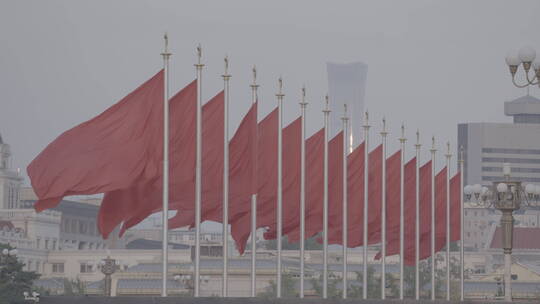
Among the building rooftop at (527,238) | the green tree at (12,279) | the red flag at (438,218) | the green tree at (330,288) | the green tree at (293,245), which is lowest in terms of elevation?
the green tree at (12,279)

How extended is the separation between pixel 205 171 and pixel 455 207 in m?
15.4

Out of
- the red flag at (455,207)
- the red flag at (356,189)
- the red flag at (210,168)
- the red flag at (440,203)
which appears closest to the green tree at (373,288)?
the red flag at (455,207)

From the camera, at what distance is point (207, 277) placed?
352 feet

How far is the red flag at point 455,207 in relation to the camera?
74.8m

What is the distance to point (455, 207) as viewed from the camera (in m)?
74.7

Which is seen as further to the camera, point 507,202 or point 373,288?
point 373,288

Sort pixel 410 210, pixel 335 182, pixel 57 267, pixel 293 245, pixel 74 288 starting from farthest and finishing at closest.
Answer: pixel 293 245 < pixel 57 267 < pixel 74 288 < pixel 410 210 < pixel 335 182

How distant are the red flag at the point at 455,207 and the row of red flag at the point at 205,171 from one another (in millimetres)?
1702

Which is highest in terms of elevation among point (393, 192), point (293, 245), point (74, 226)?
point (74, 226)

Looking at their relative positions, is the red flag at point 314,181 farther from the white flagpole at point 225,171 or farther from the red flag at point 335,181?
the white flagpole at point 225,171

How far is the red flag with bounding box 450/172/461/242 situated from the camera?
74750mm

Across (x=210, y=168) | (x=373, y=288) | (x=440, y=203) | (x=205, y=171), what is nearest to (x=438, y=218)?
(x=440, y=203)

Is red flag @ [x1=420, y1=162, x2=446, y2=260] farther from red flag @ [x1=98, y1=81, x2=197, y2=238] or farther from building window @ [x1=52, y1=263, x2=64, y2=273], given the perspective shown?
building window @ [x1=52, y1=263, x2=64, y2=273]

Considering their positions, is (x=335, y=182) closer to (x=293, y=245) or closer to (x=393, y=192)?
(x=393, y=192)
